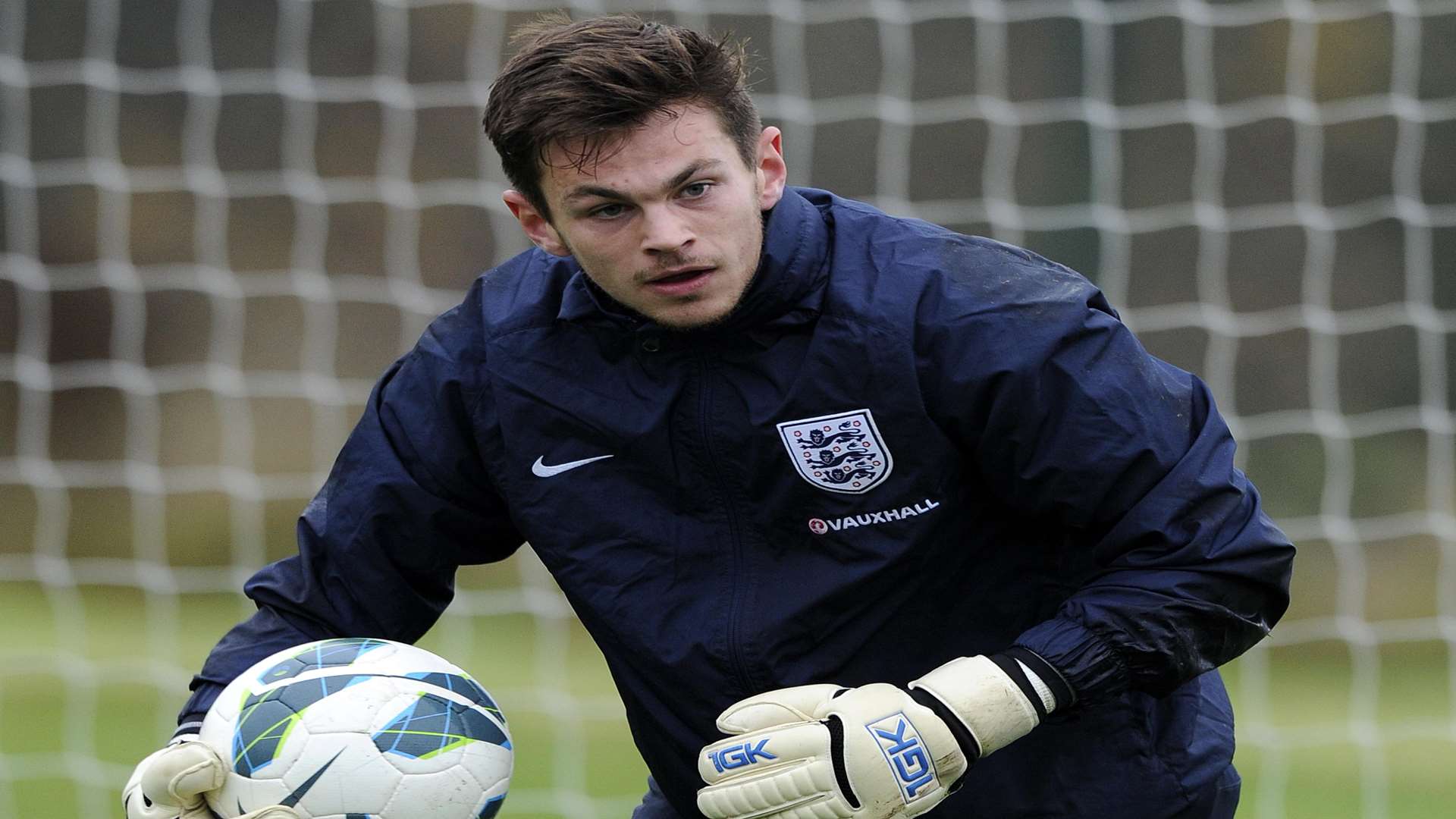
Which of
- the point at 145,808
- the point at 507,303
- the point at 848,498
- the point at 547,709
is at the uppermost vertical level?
the point at 507,303

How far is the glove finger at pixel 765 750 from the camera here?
204cm

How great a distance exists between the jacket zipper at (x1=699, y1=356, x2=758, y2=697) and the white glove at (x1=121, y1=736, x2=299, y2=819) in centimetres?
59

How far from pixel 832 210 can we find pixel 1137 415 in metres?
0.50

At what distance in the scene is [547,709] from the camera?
6059 mm

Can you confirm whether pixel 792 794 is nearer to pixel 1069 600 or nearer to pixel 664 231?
pixel 1069 600

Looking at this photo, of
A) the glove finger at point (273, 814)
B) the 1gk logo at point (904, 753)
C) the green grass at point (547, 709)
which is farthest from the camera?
the green grass at point (547, 709)

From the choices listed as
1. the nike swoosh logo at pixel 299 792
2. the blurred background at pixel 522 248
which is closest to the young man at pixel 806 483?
the nike swoosh logo at pixel 299 792

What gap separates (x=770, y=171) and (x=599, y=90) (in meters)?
0.29

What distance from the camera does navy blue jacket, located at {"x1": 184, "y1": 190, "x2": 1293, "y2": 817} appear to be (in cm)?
210

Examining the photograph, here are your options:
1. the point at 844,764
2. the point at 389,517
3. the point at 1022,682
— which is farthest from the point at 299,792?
the point at 1022,682

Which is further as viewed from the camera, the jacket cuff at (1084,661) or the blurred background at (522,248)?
the blurred background at (522,248)

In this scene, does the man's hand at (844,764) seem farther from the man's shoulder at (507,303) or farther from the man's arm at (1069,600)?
the man's shoulder at (507,303)

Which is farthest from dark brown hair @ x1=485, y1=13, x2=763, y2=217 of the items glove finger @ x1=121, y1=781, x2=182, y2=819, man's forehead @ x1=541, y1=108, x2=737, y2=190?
glove finger @ x1=121, y1=781, x2=182, y2=819

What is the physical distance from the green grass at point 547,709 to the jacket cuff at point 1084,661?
11.2ft
